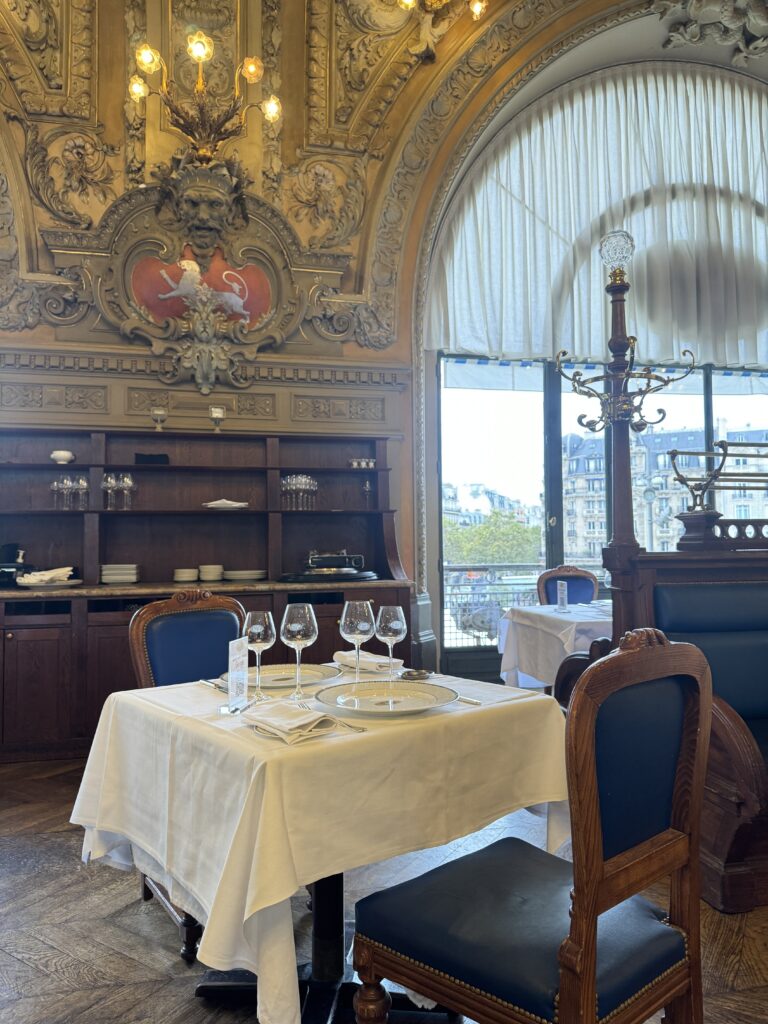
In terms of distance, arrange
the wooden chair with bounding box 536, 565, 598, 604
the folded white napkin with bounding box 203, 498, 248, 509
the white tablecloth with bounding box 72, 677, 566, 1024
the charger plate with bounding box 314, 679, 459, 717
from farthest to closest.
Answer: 1. the wooden chair with bounding box 536, 565, 598, 604
2. the folded white napkin with bounding box 203, 498, 248, 509
3. the charger plate with bounding box 314, 679, 459, 717
4. the white tablecloth with bounding box 72, 677, 566, 1024

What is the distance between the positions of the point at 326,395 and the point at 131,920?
11.7 ft

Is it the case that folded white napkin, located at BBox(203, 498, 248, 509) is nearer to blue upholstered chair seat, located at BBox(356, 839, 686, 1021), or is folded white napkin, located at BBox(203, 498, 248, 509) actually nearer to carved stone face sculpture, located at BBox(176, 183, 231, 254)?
carved stone face sculpture, located at BBox(176, 183, 231, 254)

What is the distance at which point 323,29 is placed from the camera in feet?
16.5

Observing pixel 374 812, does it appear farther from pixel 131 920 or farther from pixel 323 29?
pixel 323 29

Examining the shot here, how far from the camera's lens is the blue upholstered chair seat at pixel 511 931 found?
3.98 ft

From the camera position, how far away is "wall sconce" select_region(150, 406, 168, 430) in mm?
4787

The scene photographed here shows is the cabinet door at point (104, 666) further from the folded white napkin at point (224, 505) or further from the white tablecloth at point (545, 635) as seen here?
the white tablecloth at point (545, 635)

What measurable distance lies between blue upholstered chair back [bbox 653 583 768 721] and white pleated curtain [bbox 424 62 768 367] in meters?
3.37

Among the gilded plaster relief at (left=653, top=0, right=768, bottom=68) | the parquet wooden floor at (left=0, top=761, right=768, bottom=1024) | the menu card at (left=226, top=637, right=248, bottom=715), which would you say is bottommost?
the parquet wooden floor at (left=0, top=761, right=768, bottom=1024)

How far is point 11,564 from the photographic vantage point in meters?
4.30

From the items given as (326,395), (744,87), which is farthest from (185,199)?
(744,87)

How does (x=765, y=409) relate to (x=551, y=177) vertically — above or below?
below

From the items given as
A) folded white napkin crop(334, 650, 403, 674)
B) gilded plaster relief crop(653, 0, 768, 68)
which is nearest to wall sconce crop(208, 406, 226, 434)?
folded white napkin crop(334, 650, 403, 674)

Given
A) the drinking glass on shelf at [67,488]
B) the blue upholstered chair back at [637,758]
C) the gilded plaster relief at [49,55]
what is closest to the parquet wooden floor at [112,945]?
the blue upholstered chair back at [637,758]
